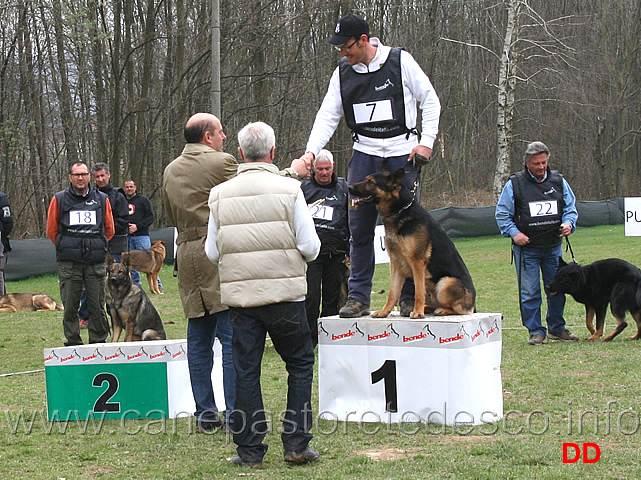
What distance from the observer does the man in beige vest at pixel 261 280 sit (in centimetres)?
431

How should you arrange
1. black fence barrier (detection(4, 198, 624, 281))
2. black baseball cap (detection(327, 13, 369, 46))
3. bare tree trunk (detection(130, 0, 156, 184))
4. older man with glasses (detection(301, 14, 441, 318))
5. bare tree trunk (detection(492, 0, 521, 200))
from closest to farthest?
1. black baseball cap (detection(327, 13, 369, 46))
2. older man with glasses (detection(301, 14, 441, 318))
3. black fence barrier (detection(4, 198, 624, 281))
4. bare tree trunk (detection(130, 0, 156, 184))
5. bare tree trunk (detection(492, 0, 521, 200))

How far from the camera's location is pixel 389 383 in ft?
17.3

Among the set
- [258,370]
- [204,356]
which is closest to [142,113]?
[204,356]

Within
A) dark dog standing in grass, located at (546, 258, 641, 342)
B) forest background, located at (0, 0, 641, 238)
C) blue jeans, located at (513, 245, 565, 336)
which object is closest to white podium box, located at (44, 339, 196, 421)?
blue jeans, located at (513, 245, 565, 336)

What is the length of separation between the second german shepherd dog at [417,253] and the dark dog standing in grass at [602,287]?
10.8 feet

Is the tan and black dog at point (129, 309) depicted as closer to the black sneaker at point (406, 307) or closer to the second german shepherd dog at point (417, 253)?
the black sneaker at point (406, 307)

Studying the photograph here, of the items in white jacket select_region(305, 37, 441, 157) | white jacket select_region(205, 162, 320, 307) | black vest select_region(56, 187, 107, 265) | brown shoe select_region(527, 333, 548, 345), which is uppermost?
white jacket select_region(305, 37, 441, 157)

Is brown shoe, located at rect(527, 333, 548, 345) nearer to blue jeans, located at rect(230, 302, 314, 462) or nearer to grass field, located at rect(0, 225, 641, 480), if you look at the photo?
grass field, located at rect(0, 225, 641, 480)

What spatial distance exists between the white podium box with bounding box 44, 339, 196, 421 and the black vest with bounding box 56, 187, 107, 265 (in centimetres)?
331

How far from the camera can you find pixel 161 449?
15.6ft

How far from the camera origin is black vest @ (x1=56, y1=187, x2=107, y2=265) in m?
8.84

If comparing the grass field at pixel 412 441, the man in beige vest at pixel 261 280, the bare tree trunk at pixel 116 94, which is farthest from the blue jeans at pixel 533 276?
the bare tree trunk at pixel 116 94

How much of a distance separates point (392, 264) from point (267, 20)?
18.5m

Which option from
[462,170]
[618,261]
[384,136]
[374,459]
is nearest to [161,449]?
[374,459]
